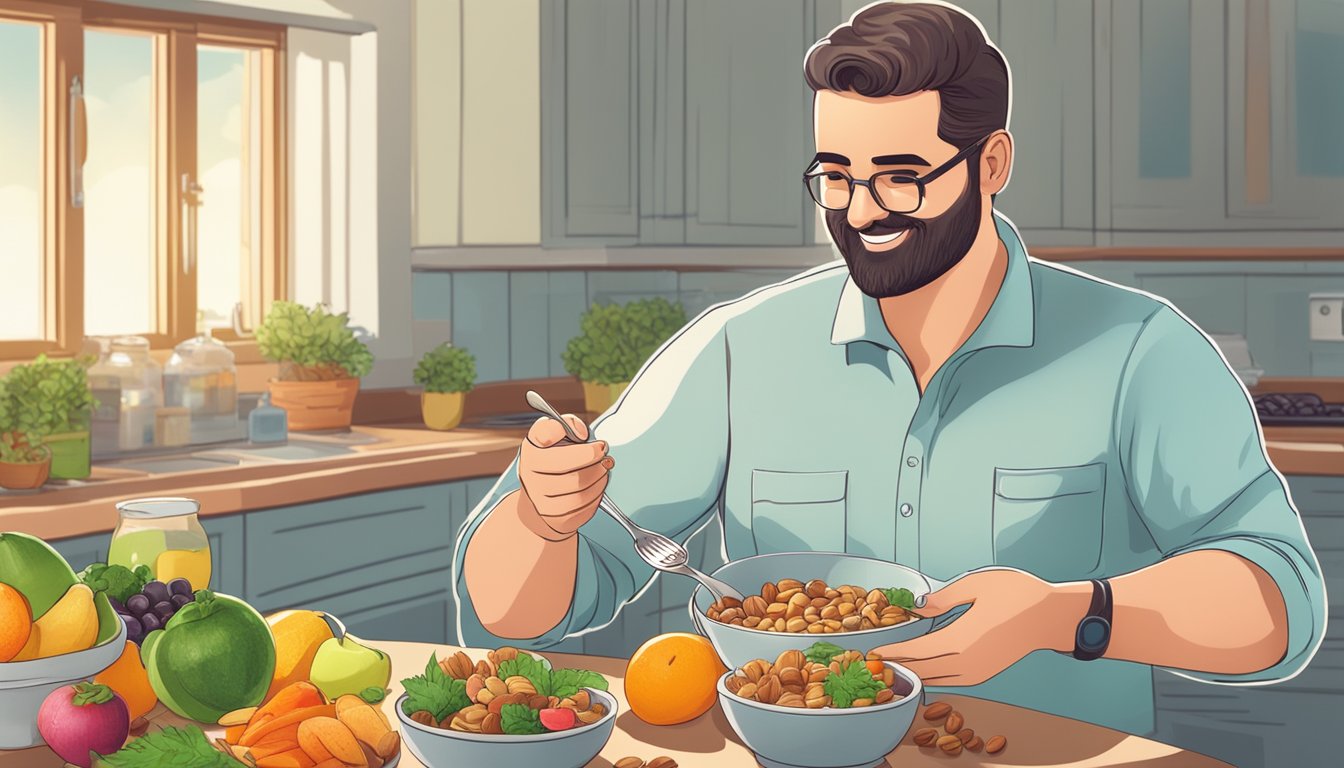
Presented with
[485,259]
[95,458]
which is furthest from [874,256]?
[485,259]

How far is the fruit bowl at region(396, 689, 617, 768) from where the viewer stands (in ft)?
3.41

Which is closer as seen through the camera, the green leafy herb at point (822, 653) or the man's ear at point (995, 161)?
the green leafy herb at point (822, 653)

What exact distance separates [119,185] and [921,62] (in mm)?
2300

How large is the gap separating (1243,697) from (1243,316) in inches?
46.6

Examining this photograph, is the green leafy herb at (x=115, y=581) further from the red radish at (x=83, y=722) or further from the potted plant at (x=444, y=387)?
the potted plant at (x=444, y=387)

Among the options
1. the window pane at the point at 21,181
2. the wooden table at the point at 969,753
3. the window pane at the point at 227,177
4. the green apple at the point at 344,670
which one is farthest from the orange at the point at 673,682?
the window pane at the point at 227,177

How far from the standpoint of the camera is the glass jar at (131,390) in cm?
285

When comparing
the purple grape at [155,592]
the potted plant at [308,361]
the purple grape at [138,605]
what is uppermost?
the potted plant at [308,361]

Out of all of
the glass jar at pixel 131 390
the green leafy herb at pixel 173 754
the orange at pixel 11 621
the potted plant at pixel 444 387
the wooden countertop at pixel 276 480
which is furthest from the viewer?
the potted plant at pixel 444 387

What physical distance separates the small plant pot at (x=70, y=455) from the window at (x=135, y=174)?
22.5 inches

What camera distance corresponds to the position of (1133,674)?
5.20ft

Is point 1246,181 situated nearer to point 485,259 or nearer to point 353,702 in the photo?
point 485,259

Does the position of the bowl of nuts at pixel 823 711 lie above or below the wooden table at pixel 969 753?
above

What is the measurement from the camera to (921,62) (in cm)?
144
